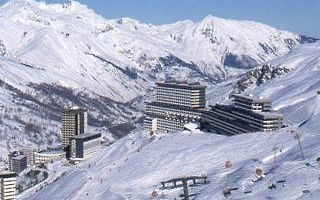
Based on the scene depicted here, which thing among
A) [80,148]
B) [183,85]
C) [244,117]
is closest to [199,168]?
[244,117]

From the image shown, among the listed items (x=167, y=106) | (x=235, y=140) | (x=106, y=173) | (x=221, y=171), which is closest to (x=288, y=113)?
(x=167, y=106)

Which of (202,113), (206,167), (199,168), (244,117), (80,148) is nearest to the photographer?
(206,167)

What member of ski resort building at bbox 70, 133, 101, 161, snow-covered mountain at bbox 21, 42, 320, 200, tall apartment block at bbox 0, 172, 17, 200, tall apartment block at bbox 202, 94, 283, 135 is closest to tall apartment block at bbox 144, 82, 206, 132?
tall apartment block at bbox 202, 94, 283, 135

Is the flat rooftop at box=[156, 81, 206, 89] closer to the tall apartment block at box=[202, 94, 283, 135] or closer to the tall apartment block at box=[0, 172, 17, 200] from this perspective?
the tall apartment block at box=[202, 94, 283, 135]

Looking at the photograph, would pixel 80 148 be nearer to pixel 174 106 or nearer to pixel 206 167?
pixel 174 106

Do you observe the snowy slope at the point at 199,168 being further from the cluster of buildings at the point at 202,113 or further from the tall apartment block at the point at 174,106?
the tall apartment block at the point at 174,106

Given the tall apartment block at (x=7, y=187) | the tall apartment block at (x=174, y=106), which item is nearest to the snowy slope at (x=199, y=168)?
the tall apartment block at (x=7, y=187)

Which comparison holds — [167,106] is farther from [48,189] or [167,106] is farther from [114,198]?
[114,198]
